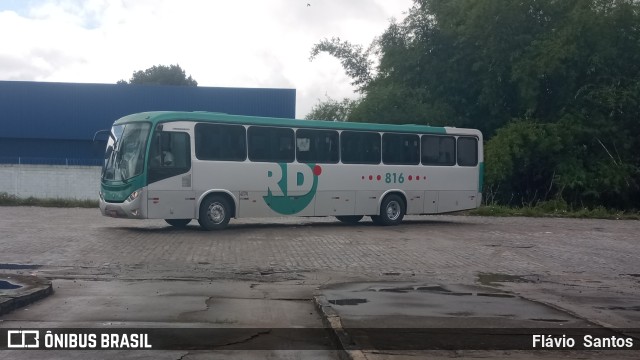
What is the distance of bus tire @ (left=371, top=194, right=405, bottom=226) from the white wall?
2014 centimetres

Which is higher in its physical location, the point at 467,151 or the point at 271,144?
the point at 271,144

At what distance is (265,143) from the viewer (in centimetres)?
2122

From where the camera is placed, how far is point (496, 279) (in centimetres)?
1328

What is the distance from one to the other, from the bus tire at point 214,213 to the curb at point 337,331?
10374mm

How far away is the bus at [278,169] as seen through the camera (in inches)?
761

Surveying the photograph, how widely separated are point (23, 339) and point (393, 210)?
16895 mm

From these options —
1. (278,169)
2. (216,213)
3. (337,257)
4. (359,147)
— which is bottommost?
(337,257)

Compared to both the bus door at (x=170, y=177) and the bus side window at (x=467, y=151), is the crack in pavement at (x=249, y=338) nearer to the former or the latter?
the bus door at (x=170, y=177)

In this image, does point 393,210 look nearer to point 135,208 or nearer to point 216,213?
point 216,213

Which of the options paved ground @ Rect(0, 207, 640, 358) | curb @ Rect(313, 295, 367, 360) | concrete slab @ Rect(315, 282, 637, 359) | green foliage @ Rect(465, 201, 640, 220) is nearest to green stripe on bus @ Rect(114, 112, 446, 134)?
paved ground @ Rect(0, 207, 640, 358)

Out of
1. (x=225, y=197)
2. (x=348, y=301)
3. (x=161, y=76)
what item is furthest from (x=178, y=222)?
(x=161, y=76)

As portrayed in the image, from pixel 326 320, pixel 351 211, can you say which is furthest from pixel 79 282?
pixel 351 211

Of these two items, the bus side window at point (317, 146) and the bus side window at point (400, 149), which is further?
the bus side window at point (400, 149)

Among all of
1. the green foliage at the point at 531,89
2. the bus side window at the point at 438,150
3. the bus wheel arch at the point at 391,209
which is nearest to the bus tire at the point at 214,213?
the bus wheel arch at the point at 391,209
